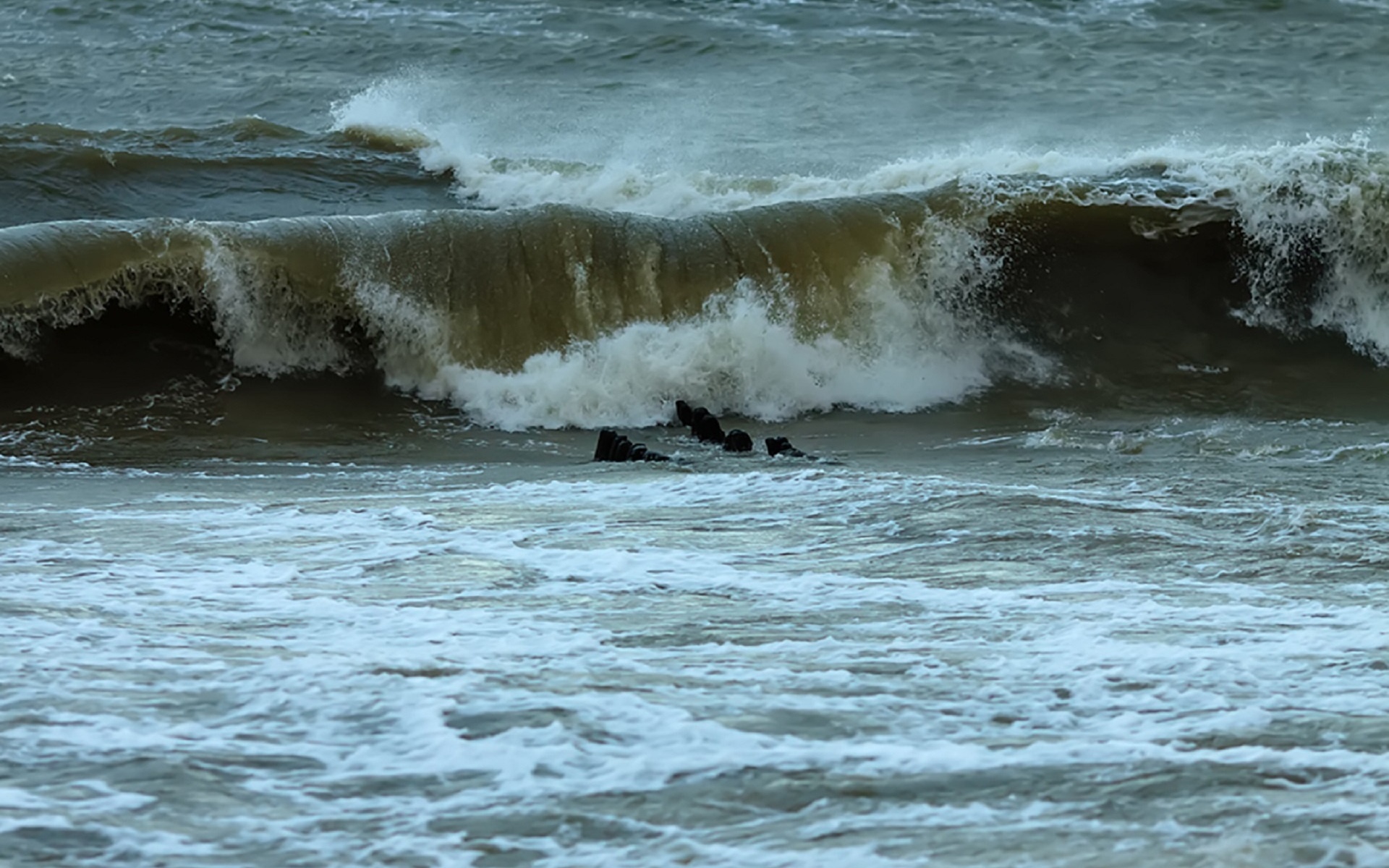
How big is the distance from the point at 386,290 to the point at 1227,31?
13.4 m

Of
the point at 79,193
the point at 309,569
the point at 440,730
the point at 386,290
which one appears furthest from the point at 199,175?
the point at 440,730

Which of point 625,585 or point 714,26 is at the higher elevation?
point 714,26

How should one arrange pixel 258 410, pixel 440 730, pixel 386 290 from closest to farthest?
pixel 440 730
pixel 258 410
pixel 386 290

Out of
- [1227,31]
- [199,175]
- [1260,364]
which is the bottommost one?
[1260,364]

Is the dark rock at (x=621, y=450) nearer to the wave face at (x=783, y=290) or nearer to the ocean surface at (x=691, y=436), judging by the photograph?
the ocean surface at (x=691, y=436)

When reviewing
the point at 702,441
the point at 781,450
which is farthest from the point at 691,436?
the point at 781,450

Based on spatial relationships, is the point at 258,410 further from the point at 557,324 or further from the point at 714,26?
the point at 714,26

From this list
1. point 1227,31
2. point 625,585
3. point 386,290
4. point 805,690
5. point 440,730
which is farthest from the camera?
point 1227,31

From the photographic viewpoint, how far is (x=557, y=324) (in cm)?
1096

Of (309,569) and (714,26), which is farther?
(714,26)

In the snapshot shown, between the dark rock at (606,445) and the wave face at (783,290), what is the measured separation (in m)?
1.75

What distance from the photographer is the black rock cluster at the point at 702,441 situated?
7.83 m

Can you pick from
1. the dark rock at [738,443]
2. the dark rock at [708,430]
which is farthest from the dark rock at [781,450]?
the dark rock at [708,430]

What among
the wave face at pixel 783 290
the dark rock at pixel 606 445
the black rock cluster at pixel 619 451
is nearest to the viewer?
the black rock cluster at pixel 619 451
